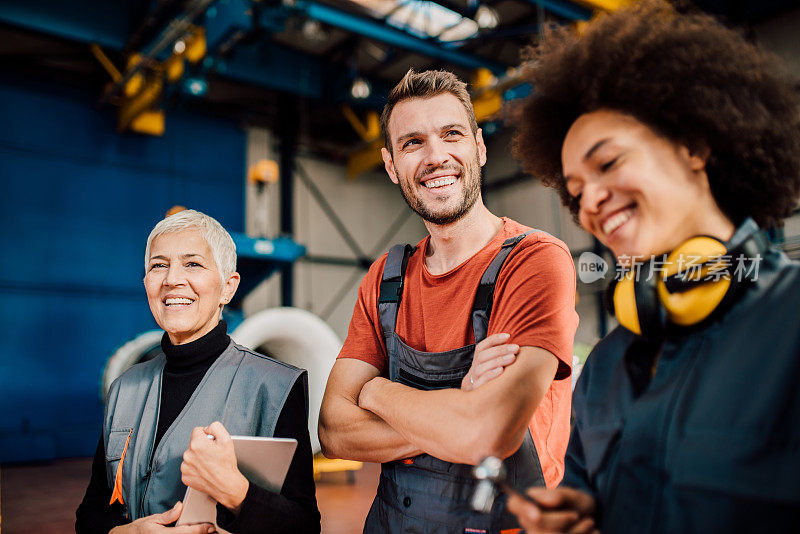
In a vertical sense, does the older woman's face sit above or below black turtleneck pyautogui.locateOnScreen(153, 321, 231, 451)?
above

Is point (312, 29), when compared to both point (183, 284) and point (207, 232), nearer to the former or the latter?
point (207, 232)

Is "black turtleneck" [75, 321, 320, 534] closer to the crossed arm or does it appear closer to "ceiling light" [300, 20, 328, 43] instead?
the crossed arm

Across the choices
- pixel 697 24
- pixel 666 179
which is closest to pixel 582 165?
pixel 666 179

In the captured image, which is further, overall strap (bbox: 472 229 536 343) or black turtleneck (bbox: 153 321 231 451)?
black turtleneck (bbox: 153 321 231 451)

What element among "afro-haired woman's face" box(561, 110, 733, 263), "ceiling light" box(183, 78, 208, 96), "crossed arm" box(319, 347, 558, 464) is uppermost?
"ceiling light" box(183, 78, 208, 96)

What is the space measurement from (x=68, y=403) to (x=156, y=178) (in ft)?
12.9

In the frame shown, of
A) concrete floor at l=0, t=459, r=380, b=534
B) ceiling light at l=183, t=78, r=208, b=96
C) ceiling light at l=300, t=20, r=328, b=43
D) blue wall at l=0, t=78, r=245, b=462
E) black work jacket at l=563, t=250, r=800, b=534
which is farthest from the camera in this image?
blue wall at l=0, t=78, r=245, b=462

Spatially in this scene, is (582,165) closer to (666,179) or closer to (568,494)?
(666,179)

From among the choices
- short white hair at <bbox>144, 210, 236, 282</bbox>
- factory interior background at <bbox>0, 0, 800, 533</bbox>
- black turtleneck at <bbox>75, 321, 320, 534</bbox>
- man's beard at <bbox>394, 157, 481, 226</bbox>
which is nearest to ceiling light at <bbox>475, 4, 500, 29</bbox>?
factory interior background at <bbox>0, 0, 800, 533</bbox>

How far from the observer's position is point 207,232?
1893 mm

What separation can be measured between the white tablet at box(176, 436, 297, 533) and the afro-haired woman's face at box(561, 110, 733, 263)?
0.93 metres

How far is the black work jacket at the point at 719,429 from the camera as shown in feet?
2.64

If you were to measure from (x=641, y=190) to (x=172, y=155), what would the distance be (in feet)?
34.4

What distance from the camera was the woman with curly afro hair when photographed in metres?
0.83
